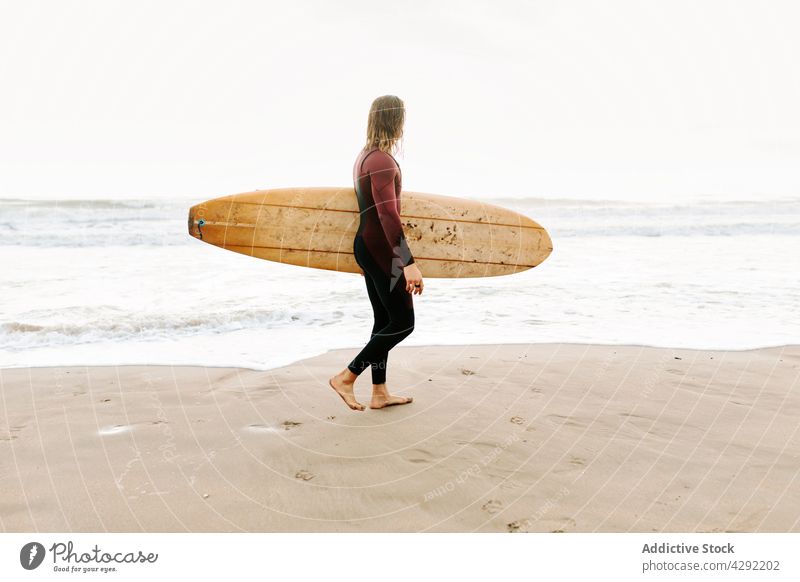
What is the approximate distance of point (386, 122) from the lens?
309 cm

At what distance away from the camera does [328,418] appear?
334 centimetres

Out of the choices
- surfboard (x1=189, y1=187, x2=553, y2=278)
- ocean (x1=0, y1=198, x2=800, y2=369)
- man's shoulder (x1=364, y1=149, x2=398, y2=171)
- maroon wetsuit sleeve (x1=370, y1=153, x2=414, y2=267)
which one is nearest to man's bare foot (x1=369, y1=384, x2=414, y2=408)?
surfboard (x1=189, y1=187, x2=553, y2=278)

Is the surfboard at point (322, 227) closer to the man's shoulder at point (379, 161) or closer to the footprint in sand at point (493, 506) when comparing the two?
the man's shoulder at point (379, 161)

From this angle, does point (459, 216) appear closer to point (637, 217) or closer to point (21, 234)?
point (21, 234)

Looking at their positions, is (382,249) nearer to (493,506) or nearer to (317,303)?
(493,506)

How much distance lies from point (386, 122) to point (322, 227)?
854 mm

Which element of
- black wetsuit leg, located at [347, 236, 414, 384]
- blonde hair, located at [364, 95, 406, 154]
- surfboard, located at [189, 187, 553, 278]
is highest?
blonde hair, located at [364, 95, 406, 154]

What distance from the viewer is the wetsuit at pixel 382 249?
Answer: 10.1 ft

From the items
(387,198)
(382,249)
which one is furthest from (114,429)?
(387,198)

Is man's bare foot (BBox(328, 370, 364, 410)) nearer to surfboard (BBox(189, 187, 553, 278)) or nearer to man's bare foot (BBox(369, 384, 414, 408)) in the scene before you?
man's bare foot (BBox(369, 384, 414, 408))

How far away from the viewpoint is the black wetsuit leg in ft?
10.6

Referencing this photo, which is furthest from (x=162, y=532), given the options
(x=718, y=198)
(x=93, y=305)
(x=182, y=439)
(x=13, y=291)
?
(x=718, y=198)
